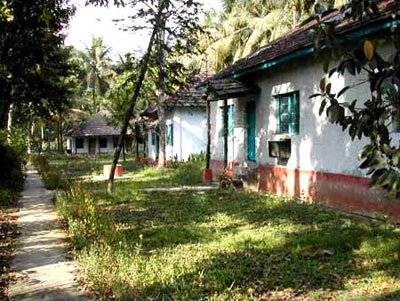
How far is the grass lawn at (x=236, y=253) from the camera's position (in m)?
5.73

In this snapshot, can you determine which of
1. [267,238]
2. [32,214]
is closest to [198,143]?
[32,214]

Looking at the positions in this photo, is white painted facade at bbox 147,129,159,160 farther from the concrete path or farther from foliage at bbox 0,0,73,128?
the concrete path

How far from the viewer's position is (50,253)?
26.8ft

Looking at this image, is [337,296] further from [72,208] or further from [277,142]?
[277,142]

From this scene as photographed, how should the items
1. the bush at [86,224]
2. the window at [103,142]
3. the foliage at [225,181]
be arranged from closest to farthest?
the bush at [86,224]
the foliage at [225,181]
the window at [103,142]

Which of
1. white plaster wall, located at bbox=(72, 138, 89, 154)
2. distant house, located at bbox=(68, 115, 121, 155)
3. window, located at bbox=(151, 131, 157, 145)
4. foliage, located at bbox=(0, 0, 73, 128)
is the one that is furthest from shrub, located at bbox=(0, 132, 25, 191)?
white plaster wall, located at bbox=(72, 138, 89, 154)

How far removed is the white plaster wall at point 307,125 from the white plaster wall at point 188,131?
12.2 m

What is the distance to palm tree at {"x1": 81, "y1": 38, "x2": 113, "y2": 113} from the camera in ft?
220

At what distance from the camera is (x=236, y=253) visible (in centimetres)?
748

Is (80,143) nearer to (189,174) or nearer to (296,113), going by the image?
(189,174)

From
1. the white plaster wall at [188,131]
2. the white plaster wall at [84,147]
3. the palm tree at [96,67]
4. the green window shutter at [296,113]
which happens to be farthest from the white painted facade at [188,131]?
the palm tree at [96,67]

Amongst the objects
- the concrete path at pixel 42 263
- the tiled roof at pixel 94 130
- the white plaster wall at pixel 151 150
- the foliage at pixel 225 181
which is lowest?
the concrete path at pixel 42 263

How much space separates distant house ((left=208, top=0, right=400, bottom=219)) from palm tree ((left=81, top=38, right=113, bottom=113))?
5048cm

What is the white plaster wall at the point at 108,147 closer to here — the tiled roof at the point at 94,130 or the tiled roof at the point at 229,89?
the tiled roof at the point at 94,130
